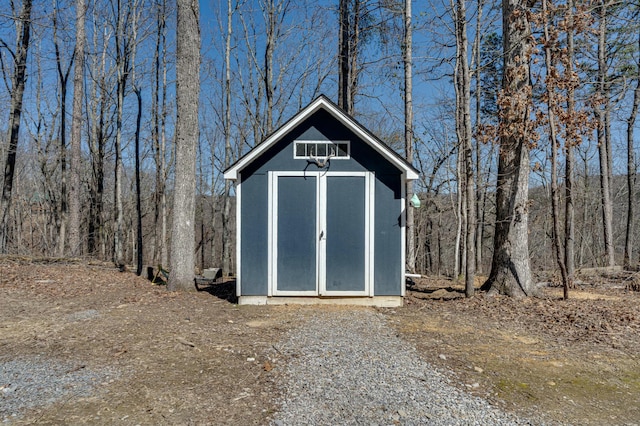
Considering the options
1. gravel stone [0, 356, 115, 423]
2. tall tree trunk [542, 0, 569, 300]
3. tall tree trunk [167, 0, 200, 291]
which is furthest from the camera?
tall tree trunk [167, 0, 200, 291]

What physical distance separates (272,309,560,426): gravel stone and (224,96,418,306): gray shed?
6.78 ft

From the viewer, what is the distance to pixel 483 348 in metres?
4.69

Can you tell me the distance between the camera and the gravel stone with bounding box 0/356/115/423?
305 cm

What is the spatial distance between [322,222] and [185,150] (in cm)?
345

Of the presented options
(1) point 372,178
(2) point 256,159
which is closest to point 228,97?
(2) point 256,159

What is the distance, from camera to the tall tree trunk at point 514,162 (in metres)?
7.25

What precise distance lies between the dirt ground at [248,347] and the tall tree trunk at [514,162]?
0.59 meters

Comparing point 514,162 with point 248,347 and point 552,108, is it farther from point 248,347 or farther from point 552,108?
point 248,347

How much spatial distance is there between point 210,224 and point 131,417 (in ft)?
71.9

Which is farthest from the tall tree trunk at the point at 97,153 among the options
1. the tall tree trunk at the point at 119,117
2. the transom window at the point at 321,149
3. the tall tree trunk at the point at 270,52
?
the transom window at the point at 321,149

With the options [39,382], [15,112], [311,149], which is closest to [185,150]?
[311,149]

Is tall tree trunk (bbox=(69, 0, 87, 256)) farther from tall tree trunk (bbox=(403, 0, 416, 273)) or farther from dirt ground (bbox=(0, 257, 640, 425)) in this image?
tall tree trunk (bbox=(403, 0, 416, 273))

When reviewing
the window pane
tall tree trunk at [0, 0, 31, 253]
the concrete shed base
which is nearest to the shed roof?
the window pane

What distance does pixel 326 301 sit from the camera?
7266 millimetres
